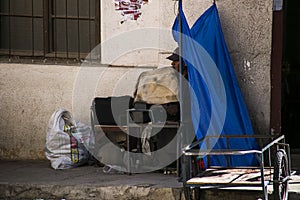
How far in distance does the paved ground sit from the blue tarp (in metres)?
0.57

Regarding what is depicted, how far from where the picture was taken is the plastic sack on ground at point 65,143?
24.9ft

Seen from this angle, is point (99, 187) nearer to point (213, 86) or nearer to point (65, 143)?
point (65, 143)

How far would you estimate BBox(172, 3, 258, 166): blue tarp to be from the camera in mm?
6652

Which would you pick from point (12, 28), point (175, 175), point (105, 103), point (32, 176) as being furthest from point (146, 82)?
point (12, 28)

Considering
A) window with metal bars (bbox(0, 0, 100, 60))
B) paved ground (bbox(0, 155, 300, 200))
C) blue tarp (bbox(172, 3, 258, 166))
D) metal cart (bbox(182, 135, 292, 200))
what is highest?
window with metal bars (bbox(0, 0, 100, 60))

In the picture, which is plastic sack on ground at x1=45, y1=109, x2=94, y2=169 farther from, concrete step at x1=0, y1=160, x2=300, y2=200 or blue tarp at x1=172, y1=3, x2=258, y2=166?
blue tarp at x1=172, y1=3, x2=258, y2=166

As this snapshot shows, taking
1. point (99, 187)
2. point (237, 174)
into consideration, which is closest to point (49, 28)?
point (99, 187)

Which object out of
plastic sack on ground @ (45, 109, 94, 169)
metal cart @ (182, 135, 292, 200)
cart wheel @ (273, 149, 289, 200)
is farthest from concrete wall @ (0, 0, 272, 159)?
cart wheel @ (273, 149, 289, 200)

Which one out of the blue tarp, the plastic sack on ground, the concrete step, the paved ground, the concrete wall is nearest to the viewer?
the concrete step

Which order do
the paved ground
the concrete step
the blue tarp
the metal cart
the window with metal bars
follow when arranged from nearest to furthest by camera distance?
the metal cart < the concrete step < the paved ground < the blue tarp < the window with metal bars

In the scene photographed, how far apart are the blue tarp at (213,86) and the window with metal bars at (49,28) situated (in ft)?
5.10

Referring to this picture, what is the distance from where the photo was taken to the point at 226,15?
23.1ft

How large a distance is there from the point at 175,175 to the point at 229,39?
64.7 inches

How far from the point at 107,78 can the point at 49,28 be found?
1019 millimetres
